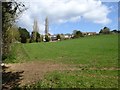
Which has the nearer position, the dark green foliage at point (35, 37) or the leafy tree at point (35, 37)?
the dark green foliage at point (35, 37)

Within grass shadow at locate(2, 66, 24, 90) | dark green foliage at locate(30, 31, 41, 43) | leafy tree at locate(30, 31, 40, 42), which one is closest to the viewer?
grass shadow at locate(2, 66, 24, 90)

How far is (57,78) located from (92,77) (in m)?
1.85

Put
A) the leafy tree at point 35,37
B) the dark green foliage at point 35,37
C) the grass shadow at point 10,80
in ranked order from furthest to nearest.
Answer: the leafy tree at point 35,37 → the dark green foliage at point 35,37 → the grass shadow at point 10,80

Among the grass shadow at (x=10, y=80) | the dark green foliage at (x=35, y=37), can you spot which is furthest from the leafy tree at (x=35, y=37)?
the grass shadow at (x=10, y=80)

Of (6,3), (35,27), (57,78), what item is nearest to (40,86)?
(57,78)

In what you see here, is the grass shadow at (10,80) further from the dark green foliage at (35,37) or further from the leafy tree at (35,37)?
the leafy tree at (35,37)

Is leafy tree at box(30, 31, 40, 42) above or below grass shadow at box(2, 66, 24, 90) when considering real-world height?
above

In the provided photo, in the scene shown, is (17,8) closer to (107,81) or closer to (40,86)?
(40,86)

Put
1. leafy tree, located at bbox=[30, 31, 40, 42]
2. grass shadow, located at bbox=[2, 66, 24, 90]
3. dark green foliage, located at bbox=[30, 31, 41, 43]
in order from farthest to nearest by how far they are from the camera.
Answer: leafy tree, located at bbox=[30, 31, 40, 42] → dark green foliage, located at bbox=[30, 31, 41, 43] → grass shadow, located at bbox=[2, 66, 24, 90]

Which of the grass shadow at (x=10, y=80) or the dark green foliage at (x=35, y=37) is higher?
the dark green foliage at (x=35, y=37)

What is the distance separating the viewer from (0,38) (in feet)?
63.6

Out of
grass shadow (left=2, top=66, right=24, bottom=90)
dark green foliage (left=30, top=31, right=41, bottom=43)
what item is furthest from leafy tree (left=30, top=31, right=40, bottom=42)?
grass shadow (left=2, top=66, right=24, bottom=90)

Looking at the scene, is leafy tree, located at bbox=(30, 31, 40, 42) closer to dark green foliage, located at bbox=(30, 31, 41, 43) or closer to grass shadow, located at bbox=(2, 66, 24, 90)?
dark green foliage, located at bbox=(30, 31, 41, 43)

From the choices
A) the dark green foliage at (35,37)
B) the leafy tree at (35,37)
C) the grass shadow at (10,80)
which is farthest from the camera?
the leafy tree at (35,37)
